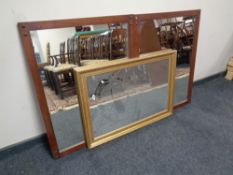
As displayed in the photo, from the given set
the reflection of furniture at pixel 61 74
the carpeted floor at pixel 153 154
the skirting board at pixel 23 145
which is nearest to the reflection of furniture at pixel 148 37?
the reflection of furniture at pixel 61 74

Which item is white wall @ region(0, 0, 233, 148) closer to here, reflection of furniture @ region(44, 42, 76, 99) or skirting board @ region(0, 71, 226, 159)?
skirting board @ region(0, 71, 226, 159)

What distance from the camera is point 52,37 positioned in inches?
45.0

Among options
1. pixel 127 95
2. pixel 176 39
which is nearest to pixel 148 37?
pixel 176 39

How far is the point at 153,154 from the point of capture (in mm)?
1381

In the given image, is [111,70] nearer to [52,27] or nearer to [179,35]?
[52,27]

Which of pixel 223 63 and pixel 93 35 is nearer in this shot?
pixel 93 35

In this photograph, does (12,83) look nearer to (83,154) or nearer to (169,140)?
(83,154)

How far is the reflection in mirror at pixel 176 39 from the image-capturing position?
1.49 metres

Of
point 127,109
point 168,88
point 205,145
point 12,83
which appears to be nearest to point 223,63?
point 168,88

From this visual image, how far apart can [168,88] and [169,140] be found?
53 centimetres

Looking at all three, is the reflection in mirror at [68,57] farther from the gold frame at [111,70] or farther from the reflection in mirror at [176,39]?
the reflection in mirror at [176,39]

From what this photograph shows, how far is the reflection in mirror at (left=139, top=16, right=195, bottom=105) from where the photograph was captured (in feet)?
4.90

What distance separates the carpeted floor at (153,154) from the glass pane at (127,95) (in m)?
0.17

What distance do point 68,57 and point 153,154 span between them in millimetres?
1023
